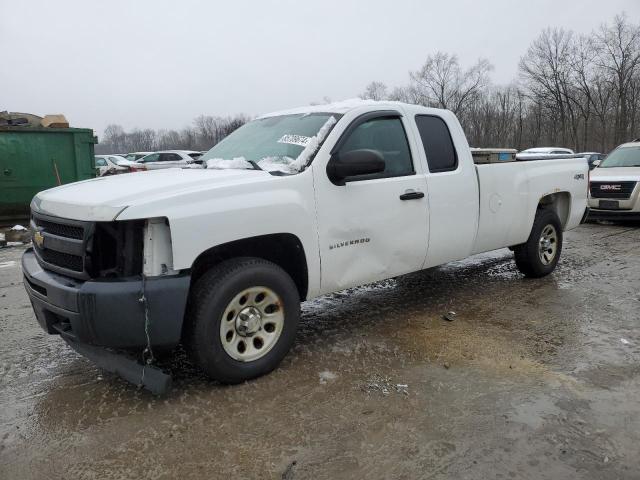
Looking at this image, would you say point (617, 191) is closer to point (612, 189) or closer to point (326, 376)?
point (612, 189)

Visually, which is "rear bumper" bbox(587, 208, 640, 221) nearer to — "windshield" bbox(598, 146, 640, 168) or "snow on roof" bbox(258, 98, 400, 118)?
"windshield" bbox(598, 146, 640, 168)

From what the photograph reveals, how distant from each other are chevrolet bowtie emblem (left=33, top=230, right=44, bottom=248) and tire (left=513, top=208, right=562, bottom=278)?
192 inches

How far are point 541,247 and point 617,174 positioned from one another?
5.87 metres

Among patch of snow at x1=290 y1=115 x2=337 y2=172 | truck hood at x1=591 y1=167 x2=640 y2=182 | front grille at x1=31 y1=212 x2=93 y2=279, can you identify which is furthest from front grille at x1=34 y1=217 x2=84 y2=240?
truck hood at x1=591 y1=167 x2=640 y2=182

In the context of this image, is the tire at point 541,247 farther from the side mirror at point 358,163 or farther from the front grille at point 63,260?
the front grille at point 63,260

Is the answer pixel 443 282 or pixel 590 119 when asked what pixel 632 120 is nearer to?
pixel 590 119

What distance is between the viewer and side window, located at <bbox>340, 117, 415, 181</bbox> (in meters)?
4.16

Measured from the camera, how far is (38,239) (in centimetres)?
352

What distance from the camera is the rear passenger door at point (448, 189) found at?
181 inches

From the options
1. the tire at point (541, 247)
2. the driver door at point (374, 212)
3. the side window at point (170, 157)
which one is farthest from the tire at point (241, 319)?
the side window at point (170, 157)

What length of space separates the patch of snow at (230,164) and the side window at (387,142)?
80 cm

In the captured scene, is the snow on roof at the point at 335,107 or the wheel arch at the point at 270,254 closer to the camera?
the wheel arch at the point at 270,254

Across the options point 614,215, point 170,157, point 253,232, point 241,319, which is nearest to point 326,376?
point 241,319

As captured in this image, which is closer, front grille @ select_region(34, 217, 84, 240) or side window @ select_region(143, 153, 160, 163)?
front grille @ select_region(34, 217, 84, 240)
